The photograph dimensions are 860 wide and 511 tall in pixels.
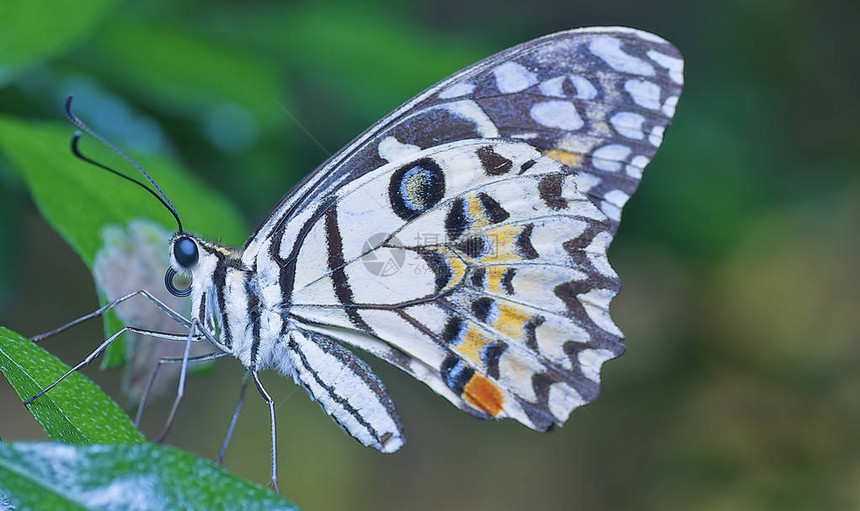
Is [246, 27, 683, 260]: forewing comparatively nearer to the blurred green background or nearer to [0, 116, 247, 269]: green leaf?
[0, 116, 247, 269]: green leaf

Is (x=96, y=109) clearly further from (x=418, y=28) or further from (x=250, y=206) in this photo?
(x=418, y=28)

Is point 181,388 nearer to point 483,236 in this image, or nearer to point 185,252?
point 185,252

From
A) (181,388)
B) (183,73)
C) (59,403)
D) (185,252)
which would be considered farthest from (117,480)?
(183,73)

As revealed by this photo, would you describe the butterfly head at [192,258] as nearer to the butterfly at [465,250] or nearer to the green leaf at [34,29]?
the butterfly at [465,250]

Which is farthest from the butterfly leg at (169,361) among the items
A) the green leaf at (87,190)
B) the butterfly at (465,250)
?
the green leaf at (87,190)

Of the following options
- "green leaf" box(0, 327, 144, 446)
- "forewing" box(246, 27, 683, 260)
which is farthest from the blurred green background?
"green leaf" box(0, 327, 144, 446)

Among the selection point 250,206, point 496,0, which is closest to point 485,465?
point 250,206
